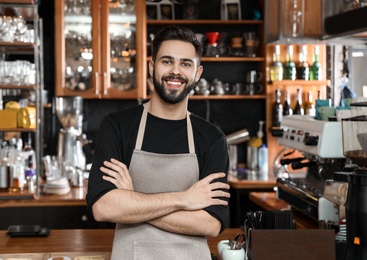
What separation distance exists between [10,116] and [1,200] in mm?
604

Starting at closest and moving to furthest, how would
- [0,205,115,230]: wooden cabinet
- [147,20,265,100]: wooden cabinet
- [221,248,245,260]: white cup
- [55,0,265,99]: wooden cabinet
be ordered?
[221,248,245,260]: white cup
[0,205,115,230]: wooden cabinet
[55,0,265,99]: wooden cabinet
[147,20,265,100]: wooden cabinet

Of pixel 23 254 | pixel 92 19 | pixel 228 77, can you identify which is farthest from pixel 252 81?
pixel 23 254

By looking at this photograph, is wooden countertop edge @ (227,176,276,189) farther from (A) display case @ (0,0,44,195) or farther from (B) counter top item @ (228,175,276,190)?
(A) display case @ (0,0,44,195)

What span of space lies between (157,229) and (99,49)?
4.15 m

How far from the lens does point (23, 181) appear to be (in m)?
5.52

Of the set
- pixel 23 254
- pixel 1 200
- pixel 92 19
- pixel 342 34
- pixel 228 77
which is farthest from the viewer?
pixel 228 77

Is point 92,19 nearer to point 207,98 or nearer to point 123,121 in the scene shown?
point 207,98

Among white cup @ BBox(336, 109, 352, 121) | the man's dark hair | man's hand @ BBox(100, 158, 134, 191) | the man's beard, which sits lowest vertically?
man's hand @ BBox(100, 158, 134, 191)

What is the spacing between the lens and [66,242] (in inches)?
139

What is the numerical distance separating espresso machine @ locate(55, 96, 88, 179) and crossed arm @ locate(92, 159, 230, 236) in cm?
364

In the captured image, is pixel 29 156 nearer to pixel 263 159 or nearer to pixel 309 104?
pixel 263 159

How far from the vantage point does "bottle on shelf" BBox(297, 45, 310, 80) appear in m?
6.88

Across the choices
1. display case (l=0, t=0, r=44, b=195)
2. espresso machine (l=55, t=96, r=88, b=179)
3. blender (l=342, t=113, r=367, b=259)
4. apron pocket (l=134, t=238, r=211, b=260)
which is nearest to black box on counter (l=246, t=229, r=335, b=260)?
blender (l=342, t=113, r=367, b=259)

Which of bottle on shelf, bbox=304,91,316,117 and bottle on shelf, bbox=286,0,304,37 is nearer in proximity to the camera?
bottle on shelf, bbox=286,0,304,37
